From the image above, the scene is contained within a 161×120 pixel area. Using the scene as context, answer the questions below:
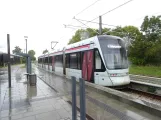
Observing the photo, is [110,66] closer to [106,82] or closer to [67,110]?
[106,82]

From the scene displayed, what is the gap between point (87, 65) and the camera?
32.0ft

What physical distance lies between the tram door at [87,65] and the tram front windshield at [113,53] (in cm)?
100

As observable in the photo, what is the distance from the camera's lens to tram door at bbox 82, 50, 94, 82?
368 inches

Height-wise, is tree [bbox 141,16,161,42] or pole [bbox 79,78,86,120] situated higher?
tree [bbox 141,16,161,42]

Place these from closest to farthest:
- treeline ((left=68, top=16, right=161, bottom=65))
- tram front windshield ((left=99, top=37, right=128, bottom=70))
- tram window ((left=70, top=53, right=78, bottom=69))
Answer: tram front windshield ((left=99, top=37, right=128, bottom=70)), tram window ((left=70, top=53, right=78, bottom=69)), treeline ((left=68, top=16, right=161, bottom=65))

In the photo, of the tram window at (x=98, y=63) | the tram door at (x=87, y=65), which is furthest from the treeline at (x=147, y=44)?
the tram window at (x=98, y=63)

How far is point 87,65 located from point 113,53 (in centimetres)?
188

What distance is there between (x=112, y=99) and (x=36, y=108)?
2.93 m

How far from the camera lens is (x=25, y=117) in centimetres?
479

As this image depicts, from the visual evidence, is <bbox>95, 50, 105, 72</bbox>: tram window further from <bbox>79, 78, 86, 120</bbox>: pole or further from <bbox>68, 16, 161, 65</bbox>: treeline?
<bbox>68, 16, 161, 65</bbox>: treeline

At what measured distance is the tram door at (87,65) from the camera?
368 inches

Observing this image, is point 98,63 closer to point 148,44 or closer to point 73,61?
point 73,61

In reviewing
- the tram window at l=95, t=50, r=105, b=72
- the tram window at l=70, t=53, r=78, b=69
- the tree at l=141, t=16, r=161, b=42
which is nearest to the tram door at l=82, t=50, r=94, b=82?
the tram window at l=95, t=50, r=105, b=72

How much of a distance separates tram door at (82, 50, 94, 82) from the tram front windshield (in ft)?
3.28
